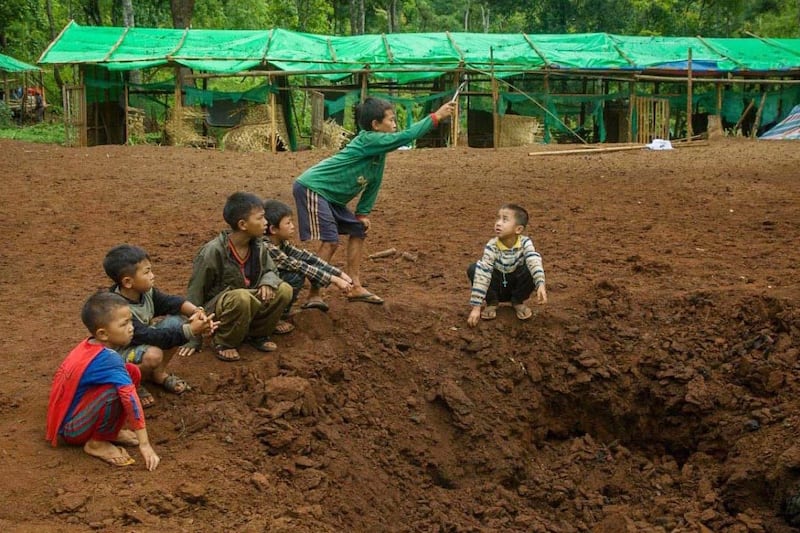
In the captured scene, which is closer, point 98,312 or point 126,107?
point 98,312

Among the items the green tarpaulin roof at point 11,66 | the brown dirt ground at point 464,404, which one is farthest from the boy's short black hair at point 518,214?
the green tarpaulin roof at point 11,66

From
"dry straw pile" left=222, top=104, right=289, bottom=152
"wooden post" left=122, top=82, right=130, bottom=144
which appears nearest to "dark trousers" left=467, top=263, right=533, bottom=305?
"dry straw pile" left=222, top=104, right=289, bottom=152

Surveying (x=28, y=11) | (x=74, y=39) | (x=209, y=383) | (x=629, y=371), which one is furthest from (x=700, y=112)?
(x=28, y=11)

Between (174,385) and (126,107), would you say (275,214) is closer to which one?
(174,385)

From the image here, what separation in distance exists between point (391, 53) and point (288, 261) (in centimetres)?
1585

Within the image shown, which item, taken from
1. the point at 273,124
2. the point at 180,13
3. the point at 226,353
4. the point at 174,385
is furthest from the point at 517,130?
the point at 174,385

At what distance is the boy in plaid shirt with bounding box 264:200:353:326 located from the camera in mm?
5027

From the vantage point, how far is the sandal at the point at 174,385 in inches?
168

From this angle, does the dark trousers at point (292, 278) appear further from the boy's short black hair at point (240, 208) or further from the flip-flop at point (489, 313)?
the flip-flop at point (489, 313)

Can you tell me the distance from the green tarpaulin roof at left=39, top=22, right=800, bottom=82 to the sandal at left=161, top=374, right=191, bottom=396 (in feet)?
47.6

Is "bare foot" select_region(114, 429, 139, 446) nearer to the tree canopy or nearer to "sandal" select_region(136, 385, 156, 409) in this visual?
"sandal" select_region(136, 385, 156, 409)

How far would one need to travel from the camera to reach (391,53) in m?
20.1

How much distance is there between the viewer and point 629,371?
5238 mm

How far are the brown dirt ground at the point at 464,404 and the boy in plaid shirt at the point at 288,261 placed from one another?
243 millimetres
